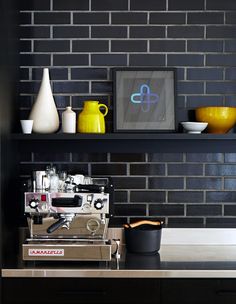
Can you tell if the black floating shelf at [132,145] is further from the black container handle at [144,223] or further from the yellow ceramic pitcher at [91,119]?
the black container handle at [144,223]

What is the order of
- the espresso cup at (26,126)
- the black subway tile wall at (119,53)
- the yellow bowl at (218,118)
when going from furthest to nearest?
the black subway tile wall at (119,53) → the yellow bowl at (218,118) → the espresso cup at (26,126)

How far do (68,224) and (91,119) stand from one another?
556mm

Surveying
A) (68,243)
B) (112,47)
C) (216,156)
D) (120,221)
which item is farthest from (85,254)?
(112,47)

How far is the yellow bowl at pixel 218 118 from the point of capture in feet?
8.14

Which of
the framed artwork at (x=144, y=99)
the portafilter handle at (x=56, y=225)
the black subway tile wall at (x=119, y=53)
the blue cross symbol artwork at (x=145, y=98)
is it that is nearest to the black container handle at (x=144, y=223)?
the black subway tile wall at (x=119, y=53)

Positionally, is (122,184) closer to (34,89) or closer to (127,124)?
(127,124)

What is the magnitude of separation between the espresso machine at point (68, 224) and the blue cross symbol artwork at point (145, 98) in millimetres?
569

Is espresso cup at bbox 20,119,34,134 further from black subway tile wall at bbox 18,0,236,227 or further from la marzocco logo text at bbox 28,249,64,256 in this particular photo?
la marzocco logo text at bbox 28,249,64,256

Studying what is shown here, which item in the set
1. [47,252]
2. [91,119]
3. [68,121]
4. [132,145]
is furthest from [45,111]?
[47,252]

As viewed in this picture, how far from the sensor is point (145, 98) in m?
2.58

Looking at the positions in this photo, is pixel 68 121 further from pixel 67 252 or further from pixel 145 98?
pixel 67 252

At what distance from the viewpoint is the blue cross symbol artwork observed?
2580 millimetres

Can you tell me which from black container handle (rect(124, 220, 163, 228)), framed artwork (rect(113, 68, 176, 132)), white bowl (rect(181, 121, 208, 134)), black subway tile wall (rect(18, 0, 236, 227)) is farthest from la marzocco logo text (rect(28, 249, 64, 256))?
white bowl (rect(181, 121, 208, 134))
